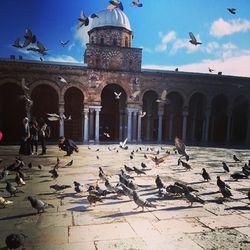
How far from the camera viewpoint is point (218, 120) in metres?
27.5

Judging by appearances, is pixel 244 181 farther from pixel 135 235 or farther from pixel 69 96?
pixel 69 96

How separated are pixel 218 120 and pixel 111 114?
1064 centimetres

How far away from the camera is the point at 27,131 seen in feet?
42.0

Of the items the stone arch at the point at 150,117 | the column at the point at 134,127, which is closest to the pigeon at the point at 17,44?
the column at the point at 134,127

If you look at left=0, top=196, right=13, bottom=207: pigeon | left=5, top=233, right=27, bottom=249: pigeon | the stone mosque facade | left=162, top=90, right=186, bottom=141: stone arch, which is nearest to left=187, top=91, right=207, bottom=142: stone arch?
the stone mosque facade

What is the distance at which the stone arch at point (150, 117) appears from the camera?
2562cm

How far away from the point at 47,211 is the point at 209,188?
4.01 metres

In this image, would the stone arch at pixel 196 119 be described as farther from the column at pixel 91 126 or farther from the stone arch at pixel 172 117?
the column at pixel 91 126

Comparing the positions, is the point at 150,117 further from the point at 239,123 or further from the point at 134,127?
the point at 239,123

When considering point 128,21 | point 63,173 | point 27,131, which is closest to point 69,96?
point 128,21

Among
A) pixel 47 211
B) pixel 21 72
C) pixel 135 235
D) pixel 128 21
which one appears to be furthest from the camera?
pixel 128 21

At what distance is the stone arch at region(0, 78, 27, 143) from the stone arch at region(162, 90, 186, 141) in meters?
12.8

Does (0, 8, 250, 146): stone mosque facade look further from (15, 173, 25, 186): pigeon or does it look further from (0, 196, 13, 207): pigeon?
(0, 196, 13, 207): pigeon

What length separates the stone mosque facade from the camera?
21.0 meters
